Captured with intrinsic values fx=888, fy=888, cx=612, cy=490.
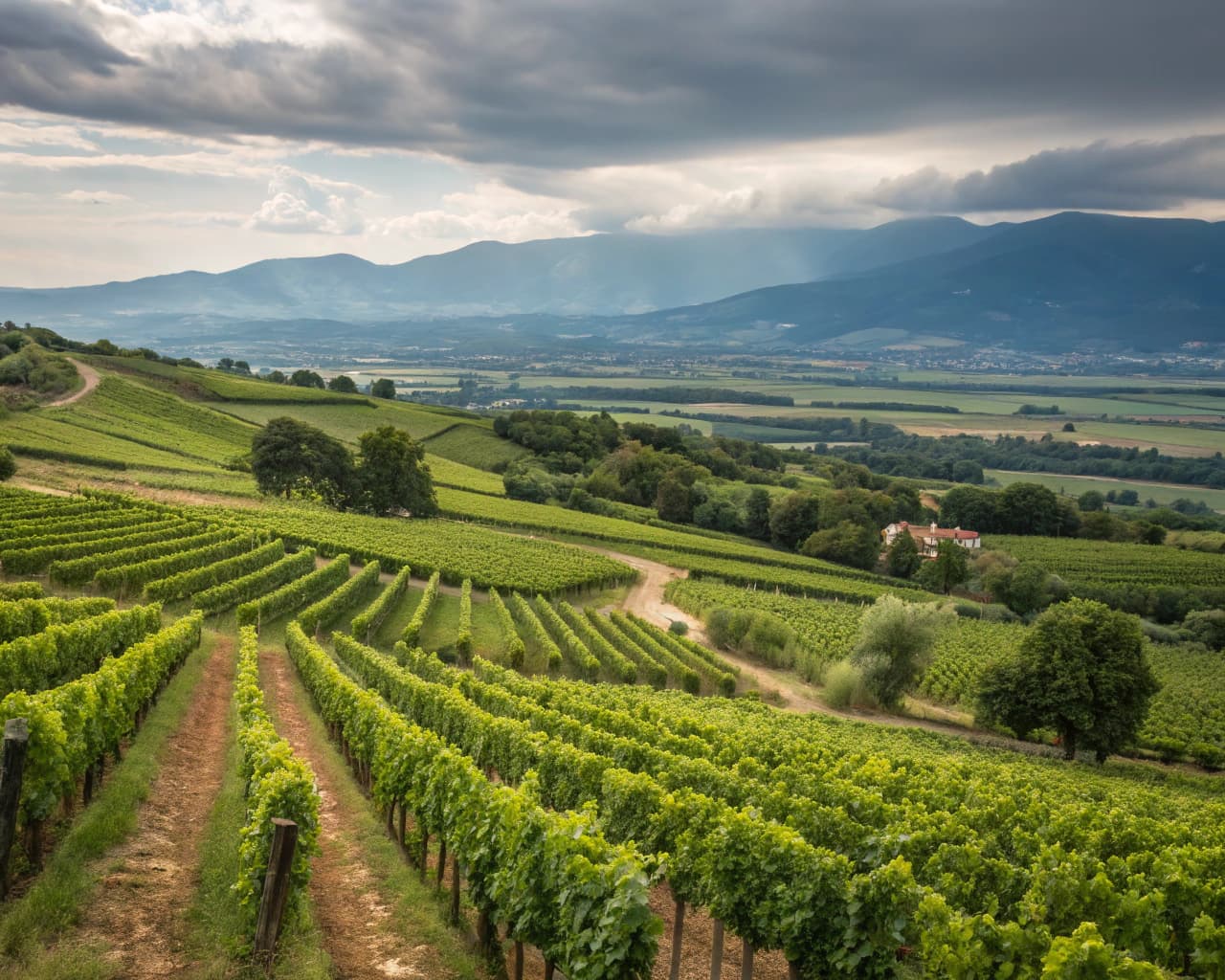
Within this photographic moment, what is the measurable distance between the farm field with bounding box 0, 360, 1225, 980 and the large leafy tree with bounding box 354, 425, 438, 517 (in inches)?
1122

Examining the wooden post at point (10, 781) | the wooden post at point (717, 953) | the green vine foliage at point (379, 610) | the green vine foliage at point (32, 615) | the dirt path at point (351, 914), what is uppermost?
the wooden post at point (10, 781)

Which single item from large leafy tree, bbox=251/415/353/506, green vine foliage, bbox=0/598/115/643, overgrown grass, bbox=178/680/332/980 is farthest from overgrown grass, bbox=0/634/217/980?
large leafy tree, bbox=251/415/353/506

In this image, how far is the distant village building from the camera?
10620 cm

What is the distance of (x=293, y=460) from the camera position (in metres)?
77.5

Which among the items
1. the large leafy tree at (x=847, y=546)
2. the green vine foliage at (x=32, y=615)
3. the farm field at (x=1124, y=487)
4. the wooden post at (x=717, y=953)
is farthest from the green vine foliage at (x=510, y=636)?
the farm field at (x=1124, y=487)

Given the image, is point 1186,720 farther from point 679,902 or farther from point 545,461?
point 545,461

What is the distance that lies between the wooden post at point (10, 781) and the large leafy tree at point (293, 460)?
68.6 metres

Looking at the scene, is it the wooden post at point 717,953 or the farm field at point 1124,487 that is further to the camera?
the farm field at point 1124,487

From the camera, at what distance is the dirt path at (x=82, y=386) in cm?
9956

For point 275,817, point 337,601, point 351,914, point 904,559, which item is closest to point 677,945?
point 351,914

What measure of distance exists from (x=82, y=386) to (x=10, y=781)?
114 metres

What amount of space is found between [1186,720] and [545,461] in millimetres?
87250

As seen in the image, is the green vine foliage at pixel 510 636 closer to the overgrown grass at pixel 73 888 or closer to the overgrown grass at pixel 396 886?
the overgrown grass at pixel 396 886

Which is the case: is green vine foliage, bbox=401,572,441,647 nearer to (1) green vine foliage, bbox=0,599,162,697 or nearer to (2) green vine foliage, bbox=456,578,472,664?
(2) green vine foliage, bbox=456,578,472,664
